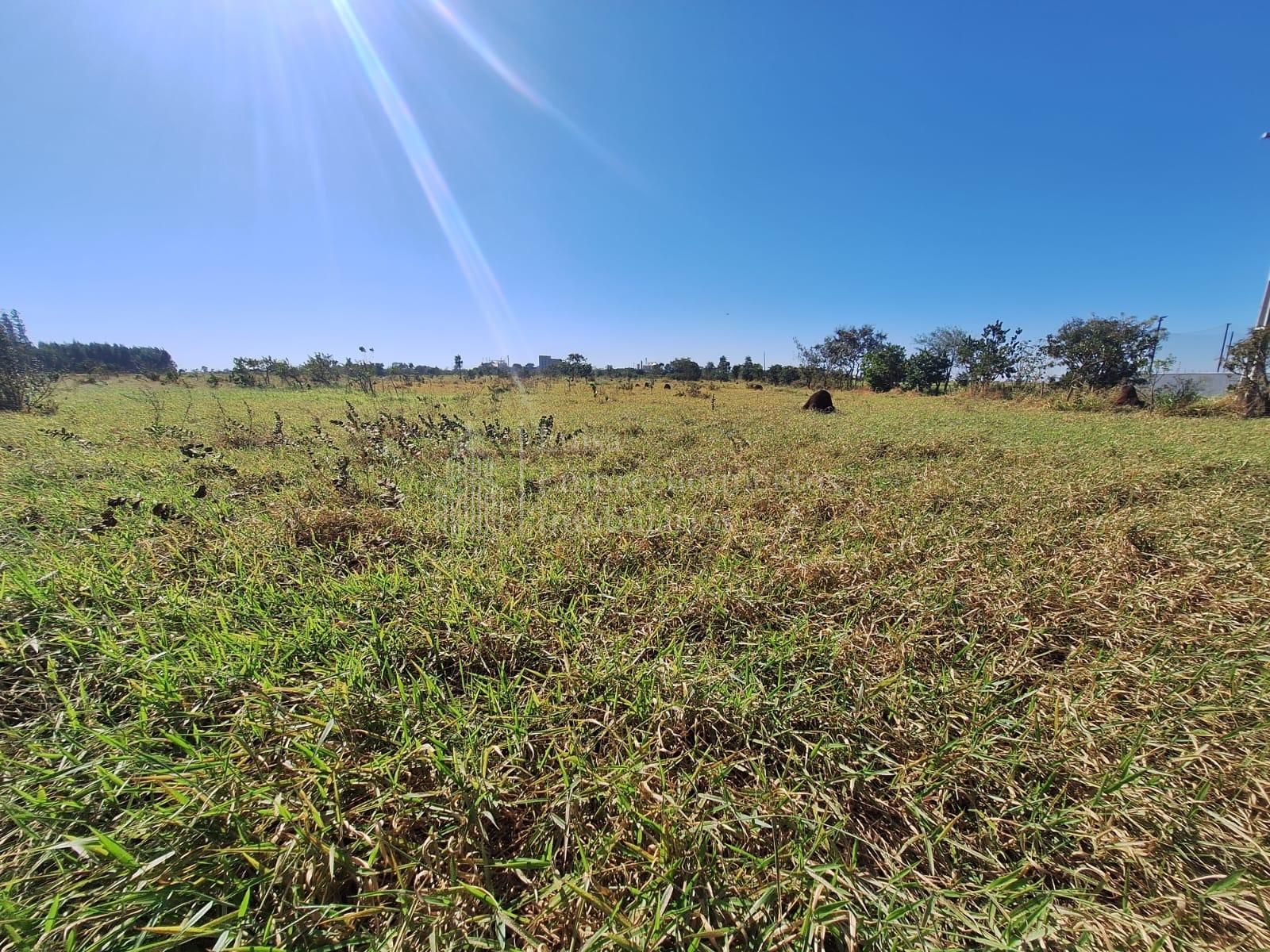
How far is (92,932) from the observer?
2.12ft

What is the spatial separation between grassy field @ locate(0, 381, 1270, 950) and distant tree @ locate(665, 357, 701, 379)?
33.6m

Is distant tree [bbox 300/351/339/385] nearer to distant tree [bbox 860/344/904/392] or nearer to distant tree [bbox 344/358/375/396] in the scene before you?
distant tree [bbox 344/358/375/396]

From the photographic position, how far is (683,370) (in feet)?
119

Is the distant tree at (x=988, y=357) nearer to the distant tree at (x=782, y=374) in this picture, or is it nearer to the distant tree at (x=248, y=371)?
the distant tree at (x=782, y=374)

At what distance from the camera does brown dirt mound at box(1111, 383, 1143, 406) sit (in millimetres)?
11258

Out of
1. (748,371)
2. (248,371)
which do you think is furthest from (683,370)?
(248,371)

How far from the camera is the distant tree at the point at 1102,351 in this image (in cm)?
1647

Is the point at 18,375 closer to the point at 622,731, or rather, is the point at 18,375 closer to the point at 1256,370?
the point at 622,731

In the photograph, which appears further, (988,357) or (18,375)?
(988,357)

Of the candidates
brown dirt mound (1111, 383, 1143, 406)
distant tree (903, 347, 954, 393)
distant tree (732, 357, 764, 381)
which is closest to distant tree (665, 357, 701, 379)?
distant tree (732, 357, 764, 381)

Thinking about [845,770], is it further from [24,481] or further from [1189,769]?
[24,481]

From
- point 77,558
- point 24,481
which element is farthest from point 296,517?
point 24,481

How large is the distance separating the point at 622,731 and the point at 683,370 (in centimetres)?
3684

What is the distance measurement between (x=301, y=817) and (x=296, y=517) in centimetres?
170
